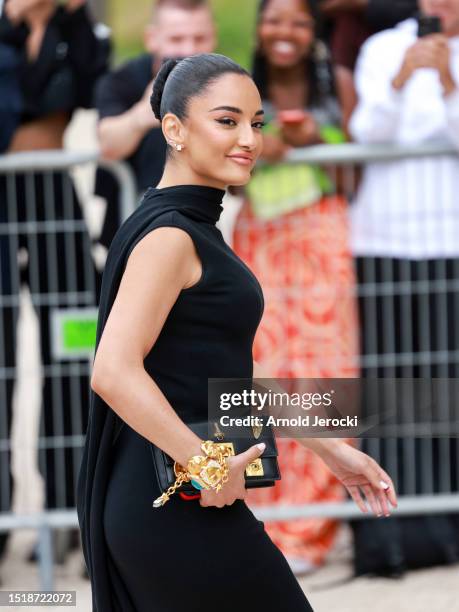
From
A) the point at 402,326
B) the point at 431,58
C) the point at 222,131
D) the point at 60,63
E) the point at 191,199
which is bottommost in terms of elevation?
the point at 402,326

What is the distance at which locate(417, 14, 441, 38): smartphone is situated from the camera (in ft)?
15.5

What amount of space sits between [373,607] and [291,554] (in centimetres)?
54

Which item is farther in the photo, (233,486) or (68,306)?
(68,306)

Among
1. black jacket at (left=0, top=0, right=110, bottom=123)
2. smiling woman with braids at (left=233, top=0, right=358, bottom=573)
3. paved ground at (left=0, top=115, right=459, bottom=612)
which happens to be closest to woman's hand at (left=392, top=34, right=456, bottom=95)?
smiling woman with braids at (left=233, top=0, right=358, bottom=573)

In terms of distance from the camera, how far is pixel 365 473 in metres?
2.62

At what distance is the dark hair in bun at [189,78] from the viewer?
2387 mm

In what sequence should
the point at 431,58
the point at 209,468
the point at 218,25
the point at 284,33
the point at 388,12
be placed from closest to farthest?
the point at 209,468
the point at 431,58
the point at 284,33
the point at 388,12
the point at 218,25

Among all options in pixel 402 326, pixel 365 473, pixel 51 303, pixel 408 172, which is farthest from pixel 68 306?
pixel 365 473

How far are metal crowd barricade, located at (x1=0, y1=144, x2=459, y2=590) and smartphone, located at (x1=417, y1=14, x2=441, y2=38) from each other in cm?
44

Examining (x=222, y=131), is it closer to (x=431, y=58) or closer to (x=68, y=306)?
(x=431, y=58)

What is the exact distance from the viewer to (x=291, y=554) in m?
4.95

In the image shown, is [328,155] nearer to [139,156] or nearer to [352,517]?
[139,156]

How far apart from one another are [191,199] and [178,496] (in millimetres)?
577

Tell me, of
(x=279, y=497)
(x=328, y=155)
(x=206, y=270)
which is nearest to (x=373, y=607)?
(x=279, y=497)
